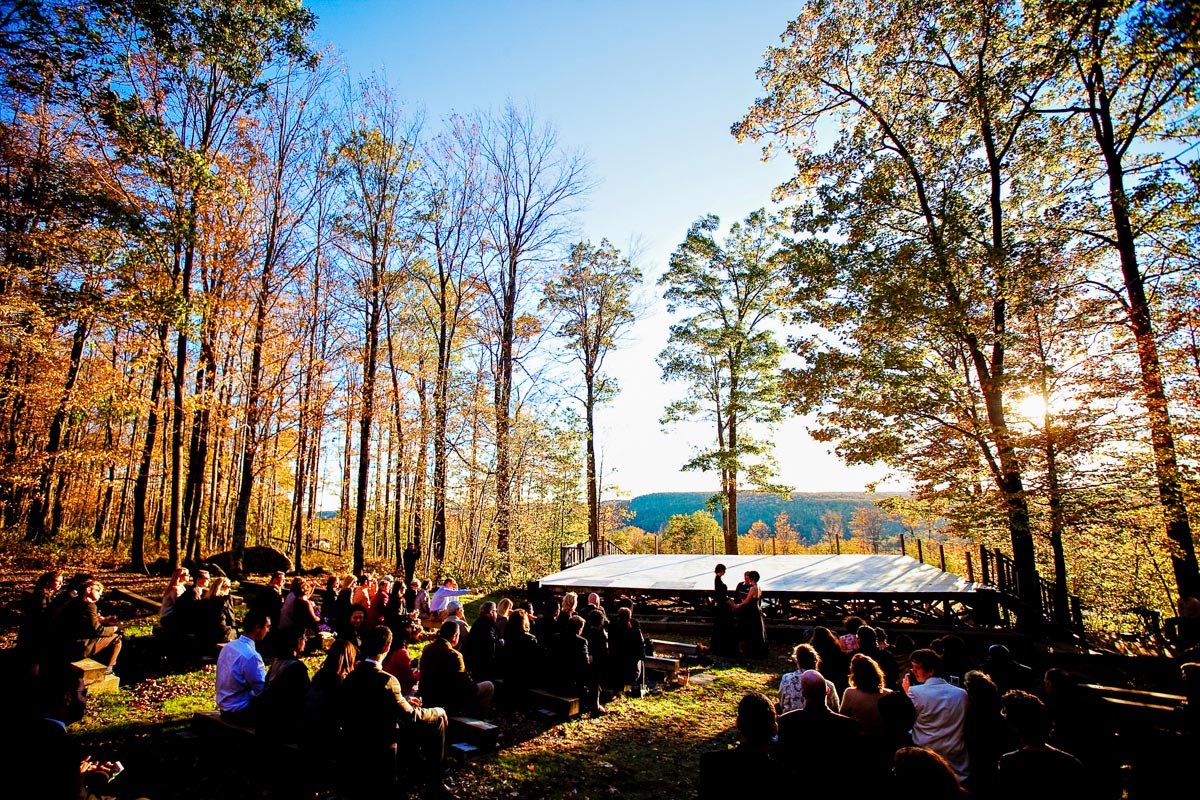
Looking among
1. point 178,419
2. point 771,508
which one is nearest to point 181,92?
point 178,419

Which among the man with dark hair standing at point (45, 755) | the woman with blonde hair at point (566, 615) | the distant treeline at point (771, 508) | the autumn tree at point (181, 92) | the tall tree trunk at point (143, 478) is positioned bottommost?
the distant treeline at point (771, 508)


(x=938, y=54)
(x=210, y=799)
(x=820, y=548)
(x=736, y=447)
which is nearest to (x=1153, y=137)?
(x=938, y=54)

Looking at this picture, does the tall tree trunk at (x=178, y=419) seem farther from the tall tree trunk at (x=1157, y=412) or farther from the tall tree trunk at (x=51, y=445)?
the tall tree trunk at (x=1157, y=412)

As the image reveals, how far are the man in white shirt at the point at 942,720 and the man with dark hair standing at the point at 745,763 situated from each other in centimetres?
169

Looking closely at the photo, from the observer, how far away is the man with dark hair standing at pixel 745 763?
3162mm

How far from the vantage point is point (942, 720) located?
13.5 feet

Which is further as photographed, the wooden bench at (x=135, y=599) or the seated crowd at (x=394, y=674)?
the wooden bench at (x=135, y=599)

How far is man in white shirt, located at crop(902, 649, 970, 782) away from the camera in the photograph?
4.05 m

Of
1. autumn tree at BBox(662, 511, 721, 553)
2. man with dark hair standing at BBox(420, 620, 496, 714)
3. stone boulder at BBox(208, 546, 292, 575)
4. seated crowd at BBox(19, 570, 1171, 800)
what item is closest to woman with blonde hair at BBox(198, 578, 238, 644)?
seated crowd at BBox(19, 570, 1171, 800)

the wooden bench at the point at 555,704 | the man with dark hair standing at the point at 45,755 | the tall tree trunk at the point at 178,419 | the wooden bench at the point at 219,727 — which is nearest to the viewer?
the man with dark hair standing at the point at 45,755

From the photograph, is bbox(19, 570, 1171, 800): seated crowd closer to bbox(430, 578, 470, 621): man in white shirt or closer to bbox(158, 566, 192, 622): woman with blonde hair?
bbox(158, 566, 192, 622): woman with blonde hair

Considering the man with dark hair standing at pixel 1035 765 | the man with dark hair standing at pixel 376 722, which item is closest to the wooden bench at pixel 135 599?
the man with dark hair standing at pixel 376 722

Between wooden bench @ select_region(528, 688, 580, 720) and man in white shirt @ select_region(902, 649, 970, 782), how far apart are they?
11.2ft

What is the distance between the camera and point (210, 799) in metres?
3.94
